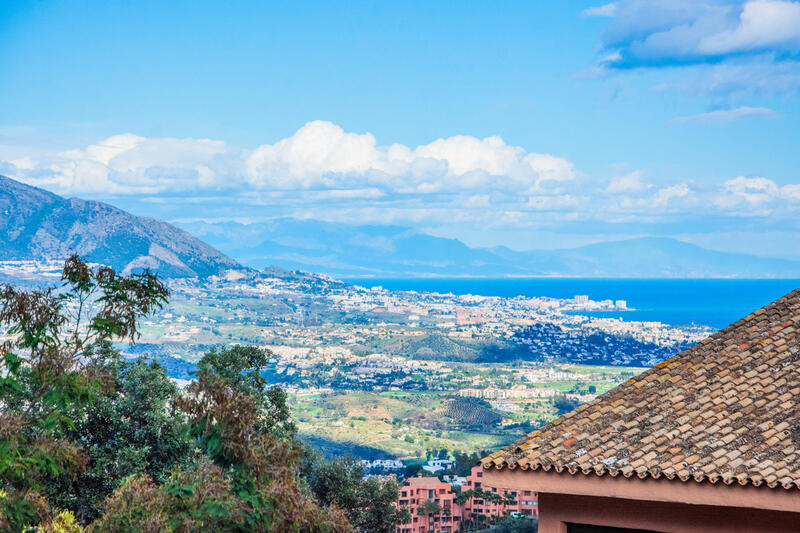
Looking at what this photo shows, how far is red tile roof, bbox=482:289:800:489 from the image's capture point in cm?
532

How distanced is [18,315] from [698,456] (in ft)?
16.9

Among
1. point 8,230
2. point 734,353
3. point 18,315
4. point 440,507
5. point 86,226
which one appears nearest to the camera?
point 734,353

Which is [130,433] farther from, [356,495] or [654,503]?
[654,503]

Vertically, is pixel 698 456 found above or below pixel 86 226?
below

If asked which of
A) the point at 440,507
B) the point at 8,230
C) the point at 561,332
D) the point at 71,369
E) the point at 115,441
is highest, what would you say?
the point at 8,230

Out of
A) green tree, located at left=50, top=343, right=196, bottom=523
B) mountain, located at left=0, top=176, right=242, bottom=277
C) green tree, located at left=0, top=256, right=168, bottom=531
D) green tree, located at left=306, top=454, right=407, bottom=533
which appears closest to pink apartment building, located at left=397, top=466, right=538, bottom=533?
green tree, located at left=306, top=454, right=407, bottom=533

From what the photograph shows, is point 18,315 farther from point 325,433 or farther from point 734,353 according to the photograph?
point 325,433

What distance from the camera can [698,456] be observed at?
5426 mm

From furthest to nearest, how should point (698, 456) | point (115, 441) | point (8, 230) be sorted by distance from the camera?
point (8, 230) → point (115, 441) → point (698, 456)

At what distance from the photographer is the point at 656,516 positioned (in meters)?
5.61

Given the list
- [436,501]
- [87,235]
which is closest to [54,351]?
[436,501]

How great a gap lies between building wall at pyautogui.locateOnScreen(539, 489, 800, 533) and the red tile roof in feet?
1.05

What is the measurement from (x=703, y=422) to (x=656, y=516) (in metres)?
0.68

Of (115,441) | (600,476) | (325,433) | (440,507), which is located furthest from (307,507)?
(325,433)
